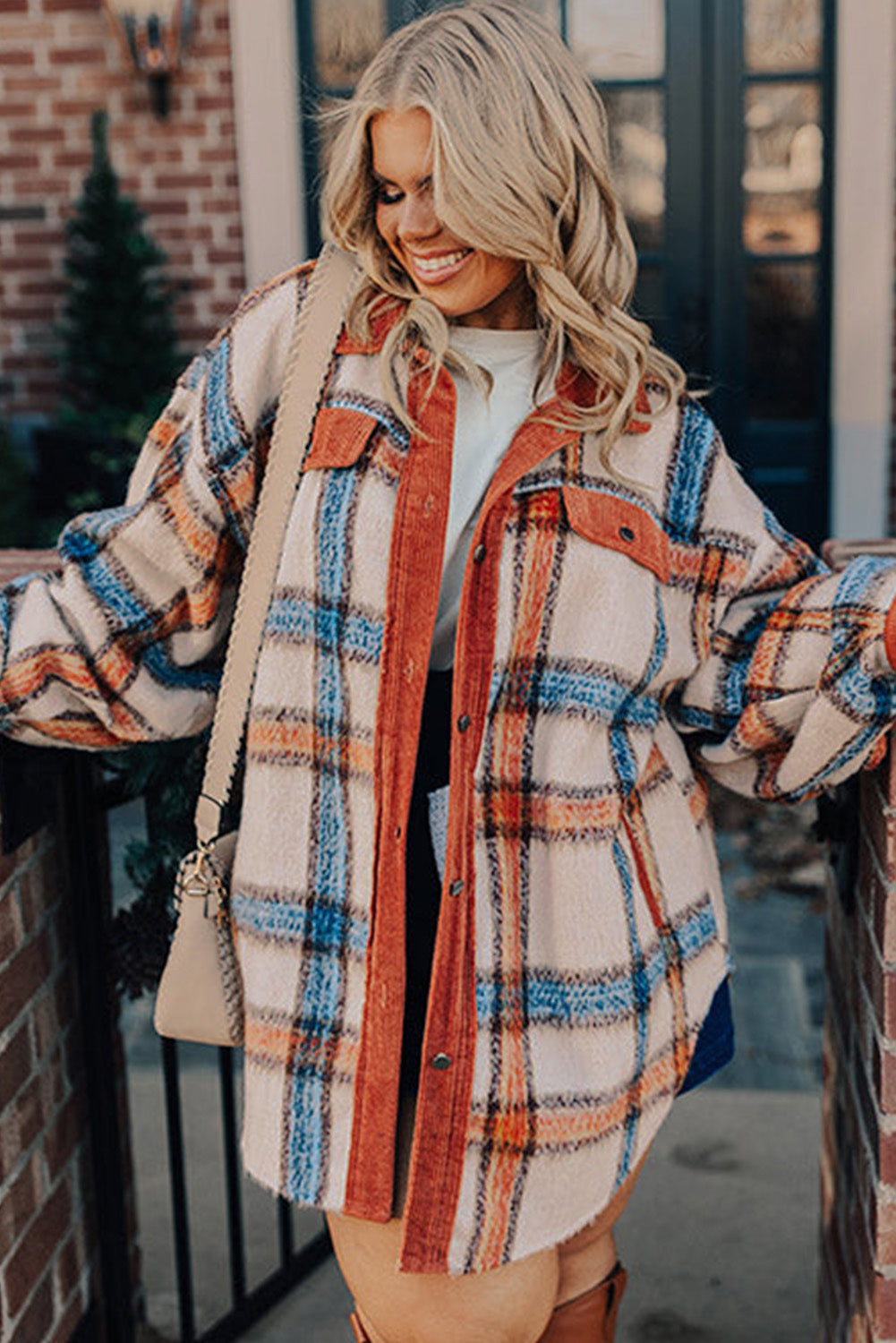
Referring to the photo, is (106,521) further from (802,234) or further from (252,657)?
(802,234)

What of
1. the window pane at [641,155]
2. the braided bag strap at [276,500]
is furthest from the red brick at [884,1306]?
the window pane at [641,155]

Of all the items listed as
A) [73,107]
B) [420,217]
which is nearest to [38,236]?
[73,107]

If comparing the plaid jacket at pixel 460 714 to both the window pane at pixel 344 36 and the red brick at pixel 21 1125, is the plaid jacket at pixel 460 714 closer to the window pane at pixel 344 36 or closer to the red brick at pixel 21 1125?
the red brick at pixel 21 1125

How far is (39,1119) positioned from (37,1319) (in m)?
0.25

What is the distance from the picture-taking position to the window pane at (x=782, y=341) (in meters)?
5.83

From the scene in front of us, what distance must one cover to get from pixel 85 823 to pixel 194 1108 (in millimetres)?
1617

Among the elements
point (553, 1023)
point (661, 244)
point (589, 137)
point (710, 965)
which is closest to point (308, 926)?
point (553, 1023)

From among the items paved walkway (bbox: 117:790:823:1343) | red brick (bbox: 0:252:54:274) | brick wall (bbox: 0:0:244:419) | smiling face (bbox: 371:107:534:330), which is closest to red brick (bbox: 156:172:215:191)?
brick wall (bbox: 0:0:244:419)

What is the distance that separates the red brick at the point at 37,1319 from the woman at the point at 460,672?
0.47 m

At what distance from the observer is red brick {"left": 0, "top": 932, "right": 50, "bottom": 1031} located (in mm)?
1916

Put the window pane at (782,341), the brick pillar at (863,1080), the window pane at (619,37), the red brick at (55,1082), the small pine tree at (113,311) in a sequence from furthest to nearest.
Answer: the window pane at (782,341) < the window pane at (619,37) < the small pine tree at (113,311) < the red brick at (55,1082) < the brick pillar at (863,1080)

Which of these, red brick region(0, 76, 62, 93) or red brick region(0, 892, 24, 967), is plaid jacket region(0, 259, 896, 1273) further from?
red brick region(0, 76, 62, 93)

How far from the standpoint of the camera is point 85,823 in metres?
2.10

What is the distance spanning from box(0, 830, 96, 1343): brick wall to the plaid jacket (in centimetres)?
33
